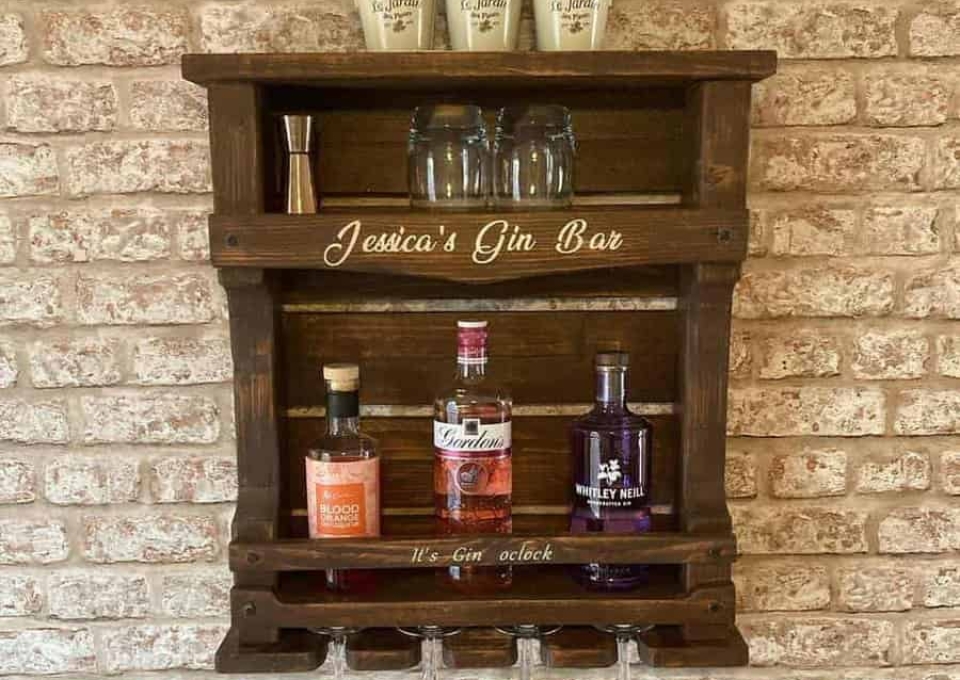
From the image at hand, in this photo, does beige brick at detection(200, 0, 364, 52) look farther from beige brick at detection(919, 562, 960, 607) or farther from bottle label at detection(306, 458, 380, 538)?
beige brick at detection(919, 562, 960, 607)

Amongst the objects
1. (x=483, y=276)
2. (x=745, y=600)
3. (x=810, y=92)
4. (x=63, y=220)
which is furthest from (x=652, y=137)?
(x=63, y=220)

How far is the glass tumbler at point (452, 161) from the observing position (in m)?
1.19

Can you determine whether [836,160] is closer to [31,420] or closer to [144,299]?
[144,299]

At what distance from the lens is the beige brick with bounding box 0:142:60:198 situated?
50.6 inches

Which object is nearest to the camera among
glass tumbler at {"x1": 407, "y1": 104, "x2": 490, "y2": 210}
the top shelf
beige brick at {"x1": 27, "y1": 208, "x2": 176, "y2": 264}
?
the top shelf

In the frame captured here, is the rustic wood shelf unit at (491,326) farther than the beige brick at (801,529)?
No

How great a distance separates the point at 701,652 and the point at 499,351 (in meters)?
0.45

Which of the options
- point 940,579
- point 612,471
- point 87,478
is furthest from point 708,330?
point 87,478

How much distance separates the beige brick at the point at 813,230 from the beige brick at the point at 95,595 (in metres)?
0.98

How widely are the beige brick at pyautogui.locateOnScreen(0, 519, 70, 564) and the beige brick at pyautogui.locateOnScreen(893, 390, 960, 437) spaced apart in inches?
45.1

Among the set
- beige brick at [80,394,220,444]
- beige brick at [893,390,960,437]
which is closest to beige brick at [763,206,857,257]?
beige brick at [893,390,960,437]

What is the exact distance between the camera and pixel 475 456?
1.19 metres

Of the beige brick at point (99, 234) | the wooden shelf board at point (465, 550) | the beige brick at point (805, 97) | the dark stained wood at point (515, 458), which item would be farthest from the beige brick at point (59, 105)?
the beige brick at point (805, 97)

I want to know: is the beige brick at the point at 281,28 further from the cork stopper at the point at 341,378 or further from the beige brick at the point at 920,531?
the beige brick at the point at 920,531
